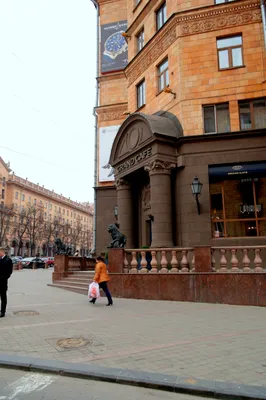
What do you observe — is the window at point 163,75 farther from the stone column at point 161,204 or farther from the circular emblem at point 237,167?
the circular emblem at point 237,167

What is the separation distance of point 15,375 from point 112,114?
22.9 m

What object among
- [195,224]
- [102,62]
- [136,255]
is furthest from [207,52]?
[102,62]

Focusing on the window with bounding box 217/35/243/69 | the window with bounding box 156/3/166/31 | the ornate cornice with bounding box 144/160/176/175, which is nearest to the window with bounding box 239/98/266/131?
the window with bounding box 217/35/243/69

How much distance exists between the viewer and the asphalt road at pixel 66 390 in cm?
420

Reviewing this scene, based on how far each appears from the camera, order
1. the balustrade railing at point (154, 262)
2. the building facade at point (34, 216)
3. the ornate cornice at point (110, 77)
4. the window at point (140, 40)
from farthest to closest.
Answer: the building facade at point (34, 216), the ornate cornice at point (110, 77), the window at point (140, 40), the balustrade railing at point (154, 262)

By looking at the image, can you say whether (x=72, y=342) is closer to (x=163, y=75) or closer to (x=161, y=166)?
(x=161, y=166)

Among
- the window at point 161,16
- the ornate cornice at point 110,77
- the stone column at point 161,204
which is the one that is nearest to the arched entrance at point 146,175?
the stone column at point 161,204

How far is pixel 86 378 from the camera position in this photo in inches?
191

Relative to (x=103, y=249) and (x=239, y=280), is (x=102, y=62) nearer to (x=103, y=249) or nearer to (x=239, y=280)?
(x=103, y=249)

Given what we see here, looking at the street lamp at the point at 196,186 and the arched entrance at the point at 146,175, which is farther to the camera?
the arched entrance at the point at 146,175

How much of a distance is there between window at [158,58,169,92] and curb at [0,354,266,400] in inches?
605

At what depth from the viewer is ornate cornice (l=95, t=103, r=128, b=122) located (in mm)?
25938

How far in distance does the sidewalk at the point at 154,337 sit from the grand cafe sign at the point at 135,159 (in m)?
7.88

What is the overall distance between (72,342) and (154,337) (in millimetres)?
1591
